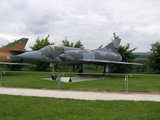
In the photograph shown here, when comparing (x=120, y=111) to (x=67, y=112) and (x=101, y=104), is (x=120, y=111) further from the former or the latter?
(x=67, y=112)

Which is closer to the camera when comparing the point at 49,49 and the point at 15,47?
the point at 49,49

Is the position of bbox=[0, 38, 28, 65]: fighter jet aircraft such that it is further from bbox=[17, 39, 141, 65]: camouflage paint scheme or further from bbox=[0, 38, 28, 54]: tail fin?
bbox=[17, 39, 141, 65]: camouflage paint scheme

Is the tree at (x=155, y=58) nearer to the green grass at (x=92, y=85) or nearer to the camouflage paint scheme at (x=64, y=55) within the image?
the camouflage paint scheme at (x=64, y=55)

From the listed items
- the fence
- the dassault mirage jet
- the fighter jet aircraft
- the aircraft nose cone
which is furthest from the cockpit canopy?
the fighter jet aircraft

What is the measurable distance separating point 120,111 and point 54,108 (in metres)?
2.12

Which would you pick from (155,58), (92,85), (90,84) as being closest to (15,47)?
(90,84)

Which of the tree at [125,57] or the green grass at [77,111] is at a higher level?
the tree at [125,57]

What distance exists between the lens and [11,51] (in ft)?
77.6

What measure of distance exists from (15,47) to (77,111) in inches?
812

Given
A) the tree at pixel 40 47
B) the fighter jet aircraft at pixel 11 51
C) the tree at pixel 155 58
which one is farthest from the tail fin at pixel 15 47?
the tree at pixel 155 58

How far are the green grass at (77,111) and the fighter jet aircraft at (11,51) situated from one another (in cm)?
1699

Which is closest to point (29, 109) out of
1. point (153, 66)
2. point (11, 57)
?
point (11, 57)

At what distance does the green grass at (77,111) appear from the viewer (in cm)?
498

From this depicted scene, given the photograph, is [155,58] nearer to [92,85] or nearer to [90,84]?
[90,84]
